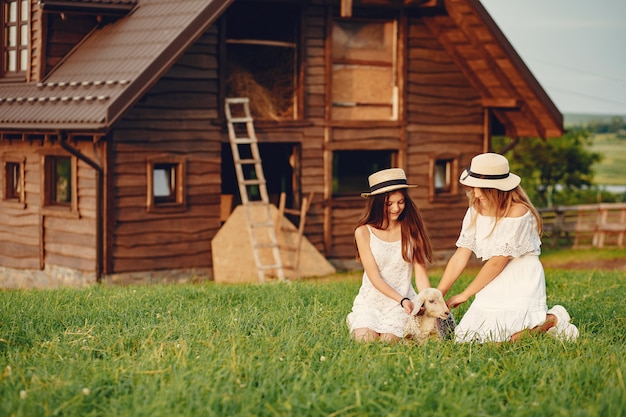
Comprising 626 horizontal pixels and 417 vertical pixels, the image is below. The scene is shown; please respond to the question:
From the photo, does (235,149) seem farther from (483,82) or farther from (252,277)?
(483,82)

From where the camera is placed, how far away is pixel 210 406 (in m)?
4.80

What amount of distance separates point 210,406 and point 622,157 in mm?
71768

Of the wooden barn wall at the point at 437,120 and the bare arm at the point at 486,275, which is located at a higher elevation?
the wooden barn wall at the point at 437,120

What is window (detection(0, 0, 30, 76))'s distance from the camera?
16.5 m

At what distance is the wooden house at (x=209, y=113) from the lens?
14.4m

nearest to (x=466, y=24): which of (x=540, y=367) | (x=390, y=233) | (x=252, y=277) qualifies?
(x=252, y=277)

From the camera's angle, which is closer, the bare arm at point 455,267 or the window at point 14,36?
the bare arm at point 455,267

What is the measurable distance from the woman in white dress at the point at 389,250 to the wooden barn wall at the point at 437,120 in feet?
35.2

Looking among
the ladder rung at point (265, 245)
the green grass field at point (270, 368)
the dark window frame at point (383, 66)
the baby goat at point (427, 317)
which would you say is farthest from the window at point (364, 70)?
the baby goat at point (427, 317)

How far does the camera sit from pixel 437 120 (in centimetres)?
1811

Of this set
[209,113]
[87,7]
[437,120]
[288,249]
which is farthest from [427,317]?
[437,120]

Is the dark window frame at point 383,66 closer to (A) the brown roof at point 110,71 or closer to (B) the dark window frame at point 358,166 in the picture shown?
(B) the dark window frame at point 358,166

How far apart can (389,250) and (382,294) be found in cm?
33

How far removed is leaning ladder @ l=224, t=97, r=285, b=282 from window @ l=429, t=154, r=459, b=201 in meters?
3.84
